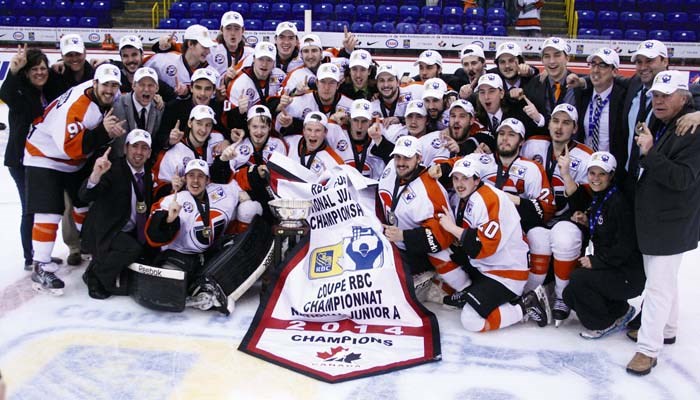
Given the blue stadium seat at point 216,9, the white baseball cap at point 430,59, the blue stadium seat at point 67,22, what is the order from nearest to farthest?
the white baseball cap at point 430,59 → the blue stadium seat at point 67,22 → the blue stadium seat at point 216,9

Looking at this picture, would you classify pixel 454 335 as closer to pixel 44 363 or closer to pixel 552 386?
pixel 552 386

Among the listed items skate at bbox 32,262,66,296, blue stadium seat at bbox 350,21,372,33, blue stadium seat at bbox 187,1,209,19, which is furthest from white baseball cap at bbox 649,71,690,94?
blue stadium seat at bbox 187,1,209,19

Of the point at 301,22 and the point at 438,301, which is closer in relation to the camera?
the point at 438,301

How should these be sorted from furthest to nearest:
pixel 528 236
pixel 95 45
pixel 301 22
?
1. pixel 301 22
2. pixel 95 45
3. pixel 528 236

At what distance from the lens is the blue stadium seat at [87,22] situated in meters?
13.1

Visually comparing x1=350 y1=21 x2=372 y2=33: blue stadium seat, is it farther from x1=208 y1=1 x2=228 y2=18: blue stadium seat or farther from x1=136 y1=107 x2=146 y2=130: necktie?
x1=136 y1=107 x2=146 y2=130: necktie

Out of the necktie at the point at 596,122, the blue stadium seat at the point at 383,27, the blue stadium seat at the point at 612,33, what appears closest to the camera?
the necktie at the point at 596,122

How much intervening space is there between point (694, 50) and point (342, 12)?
21.3 ft

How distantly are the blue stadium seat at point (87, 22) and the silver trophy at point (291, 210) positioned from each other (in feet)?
35.0

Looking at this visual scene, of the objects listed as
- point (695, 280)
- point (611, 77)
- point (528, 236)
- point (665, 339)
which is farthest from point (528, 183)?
point (695, 280)

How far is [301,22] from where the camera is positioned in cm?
1270

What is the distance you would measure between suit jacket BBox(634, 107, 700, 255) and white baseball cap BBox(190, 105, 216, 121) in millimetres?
2820

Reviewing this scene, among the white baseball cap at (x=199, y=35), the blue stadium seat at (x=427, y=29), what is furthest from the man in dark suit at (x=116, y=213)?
the blue stadium seat at (x=427, y=29)

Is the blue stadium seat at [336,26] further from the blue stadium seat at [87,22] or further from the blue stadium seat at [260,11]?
the blue stadium seat at [87,22]
